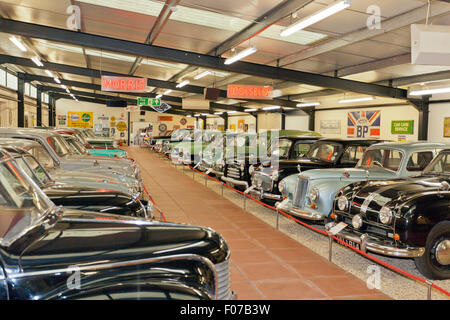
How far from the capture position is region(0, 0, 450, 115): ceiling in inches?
362

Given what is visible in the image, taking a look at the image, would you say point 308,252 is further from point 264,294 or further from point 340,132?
point 340,132

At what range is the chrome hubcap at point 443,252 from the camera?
498 cm

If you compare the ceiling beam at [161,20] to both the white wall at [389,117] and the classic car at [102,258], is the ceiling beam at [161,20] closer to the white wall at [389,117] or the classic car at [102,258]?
the classic car at [102,258]

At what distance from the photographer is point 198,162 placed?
14.6 metres

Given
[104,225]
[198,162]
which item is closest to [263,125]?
[198,162]

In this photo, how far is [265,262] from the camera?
5527 millimetres

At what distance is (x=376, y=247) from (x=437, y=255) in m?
0.81

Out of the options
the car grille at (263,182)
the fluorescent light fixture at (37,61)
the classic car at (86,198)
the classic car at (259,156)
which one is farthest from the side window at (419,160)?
the fluorescent light fixture at (37,61)

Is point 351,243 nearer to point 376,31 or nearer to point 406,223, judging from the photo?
point 406,223

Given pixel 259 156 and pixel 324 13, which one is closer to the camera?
pixel 324 13

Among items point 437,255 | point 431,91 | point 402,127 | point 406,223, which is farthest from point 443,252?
point 402,127

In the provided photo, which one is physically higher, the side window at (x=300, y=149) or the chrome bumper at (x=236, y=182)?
the side window at (x=300, y=149)

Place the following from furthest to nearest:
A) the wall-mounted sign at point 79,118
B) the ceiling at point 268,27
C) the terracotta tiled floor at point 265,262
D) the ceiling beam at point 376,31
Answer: the wall-mounted sign at point 79,118 → the ceiling at point 268,27 → the ceiling beam at point 376,31 → the terracotta tiled floor at point 265,262
